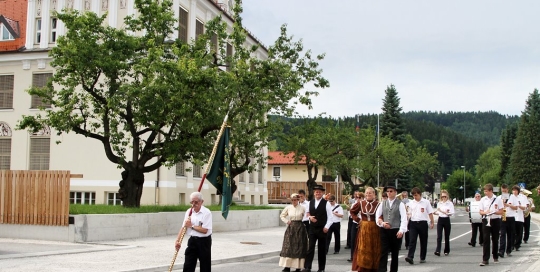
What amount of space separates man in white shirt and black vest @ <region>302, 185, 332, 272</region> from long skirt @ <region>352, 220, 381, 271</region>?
183 cm

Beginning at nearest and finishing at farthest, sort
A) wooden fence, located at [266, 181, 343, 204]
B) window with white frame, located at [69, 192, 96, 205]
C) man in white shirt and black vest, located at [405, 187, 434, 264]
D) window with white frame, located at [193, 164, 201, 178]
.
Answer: man in white shirt and black vest, located at [405, 187, 434, 264]
window with white frame, located at [69, 192, 96, 205]
window with white frame, located at [193, 164, 201, 178]
wooden fence, located at [266, 181, 343, 204]

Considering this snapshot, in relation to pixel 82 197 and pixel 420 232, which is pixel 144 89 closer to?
pixel 420 232

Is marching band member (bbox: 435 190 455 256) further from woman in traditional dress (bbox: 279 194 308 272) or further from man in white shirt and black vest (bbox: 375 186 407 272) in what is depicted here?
man in white shirt and black vest (bbox: 375 186 407 272)

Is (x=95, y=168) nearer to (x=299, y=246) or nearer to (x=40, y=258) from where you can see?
(x=40, y=258)

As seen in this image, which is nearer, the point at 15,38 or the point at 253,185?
the point at 15,38

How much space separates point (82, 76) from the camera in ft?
77.0

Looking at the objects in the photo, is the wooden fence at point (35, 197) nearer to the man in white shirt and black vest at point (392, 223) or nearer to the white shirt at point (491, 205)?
the man in white shirt and black vest at point (392, 223)

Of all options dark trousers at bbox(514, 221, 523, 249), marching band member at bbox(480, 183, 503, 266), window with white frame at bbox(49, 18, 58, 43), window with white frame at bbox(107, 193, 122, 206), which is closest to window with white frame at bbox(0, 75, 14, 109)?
window with white frame at bbox(49, 18, 58, 43)

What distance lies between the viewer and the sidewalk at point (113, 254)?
45.3 ft

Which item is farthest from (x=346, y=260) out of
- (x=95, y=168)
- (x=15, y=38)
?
(x=15, y=38)

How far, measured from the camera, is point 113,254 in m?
16.3

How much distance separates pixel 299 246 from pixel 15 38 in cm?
3180

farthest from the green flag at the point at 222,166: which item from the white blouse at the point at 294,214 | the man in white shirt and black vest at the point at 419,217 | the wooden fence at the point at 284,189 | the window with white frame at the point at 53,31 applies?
the wooden fence at the point at 284,189

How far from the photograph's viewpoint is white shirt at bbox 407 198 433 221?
17.0 metres
